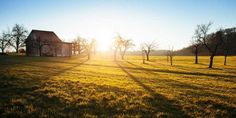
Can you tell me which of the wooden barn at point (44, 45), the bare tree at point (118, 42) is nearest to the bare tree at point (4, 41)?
the wooden barn at point (44, 45)

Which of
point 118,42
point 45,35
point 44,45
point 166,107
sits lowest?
point 166,107

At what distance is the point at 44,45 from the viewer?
260 feet

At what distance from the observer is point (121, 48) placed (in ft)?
333

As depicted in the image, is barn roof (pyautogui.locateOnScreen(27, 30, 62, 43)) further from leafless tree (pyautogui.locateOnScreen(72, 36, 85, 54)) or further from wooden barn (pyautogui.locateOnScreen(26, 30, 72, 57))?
leafless tree (pyautogui.locateOnScreen(72, 36, 85, 54))

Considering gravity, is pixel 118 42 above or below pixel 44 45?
above

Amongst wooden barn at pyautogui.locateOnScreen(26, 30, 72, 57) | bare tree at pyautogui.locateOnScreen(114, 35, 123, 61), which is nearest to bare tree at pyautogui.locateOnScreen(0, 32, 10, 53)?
wooden barn at pyautogui.locateOnScreen(26, 30, 72, 57)

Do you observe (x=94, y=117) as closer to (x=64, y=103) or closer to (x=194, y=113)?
(x=64, y=103)

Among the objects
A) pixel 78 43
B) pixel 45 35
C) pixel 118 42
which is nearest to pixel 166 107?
pixel 45 35

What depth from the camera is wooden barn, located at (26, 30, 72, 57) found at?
250 feet

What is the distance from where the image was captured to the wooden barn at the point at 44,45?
7631 cm

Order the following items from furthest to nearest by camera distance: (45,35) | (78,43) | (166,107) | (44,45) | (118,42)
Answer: (78,43), (118,42), (45,35), (44,45), (166,107)

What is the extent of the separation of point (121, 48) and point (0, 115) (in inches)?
3713

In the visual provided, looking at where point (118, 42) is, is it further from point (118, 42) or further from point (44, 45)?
point (44, 45)

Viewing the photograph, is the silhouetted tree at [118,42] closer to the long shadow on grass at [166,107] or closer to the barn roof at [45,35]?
the barn roof at [45,35]
